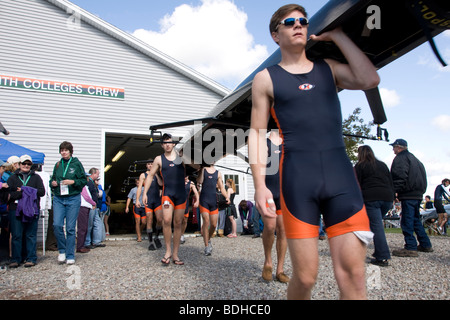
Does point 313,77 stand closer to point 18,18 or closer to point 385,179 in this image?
point 385,179

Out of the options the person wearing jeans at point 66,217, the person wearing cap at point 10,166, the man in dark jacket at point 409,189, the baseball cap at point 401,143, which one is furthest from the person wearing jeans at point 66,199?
the baseball cap at point 401,143

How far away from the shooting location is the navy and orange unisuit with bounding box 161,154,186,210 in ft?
20.7

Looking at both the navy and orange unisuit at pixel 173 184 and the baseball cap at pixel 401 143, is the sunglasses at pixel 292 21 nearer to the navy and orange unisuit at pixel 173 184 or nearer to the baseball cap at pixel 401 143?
the navy and orange unisuit at pixel 173 184

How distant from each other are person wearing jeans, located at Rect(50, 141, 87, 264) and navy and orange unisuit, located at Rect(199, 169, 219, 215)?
2.74 meters

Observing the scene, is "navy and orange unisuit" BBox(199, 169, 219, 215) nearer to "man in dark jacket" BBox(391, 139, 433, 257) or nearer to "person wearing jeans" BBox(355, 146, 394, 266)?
"person wearing jeans" BBox(355, 146, 394, 266)

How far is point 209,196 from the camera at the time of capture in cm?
794

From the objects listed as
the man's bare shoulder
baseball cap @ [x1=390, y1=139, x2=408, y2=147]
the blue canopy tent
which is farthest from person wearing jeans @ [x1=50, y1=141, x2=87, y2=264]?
baseball cap @ [x1=390, y1=139, x2=408, y2=147]

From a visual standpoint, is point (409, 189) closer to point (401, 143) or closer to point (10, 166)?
point (401, 143)

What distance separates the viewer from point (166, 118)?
13977 mm

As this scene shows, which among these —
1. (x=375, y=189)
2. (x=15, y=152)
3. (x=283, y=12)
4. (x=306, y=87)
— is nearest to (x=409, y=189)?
(x=375, y=189)

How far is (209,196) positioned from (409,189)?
14.2 feet

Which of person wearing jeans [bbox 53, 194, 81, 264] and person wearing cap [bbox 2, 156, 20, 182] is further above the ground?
person wearing cap [bbox 2, 156, 20, 182]

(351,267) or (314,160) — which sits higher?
(314,160)
